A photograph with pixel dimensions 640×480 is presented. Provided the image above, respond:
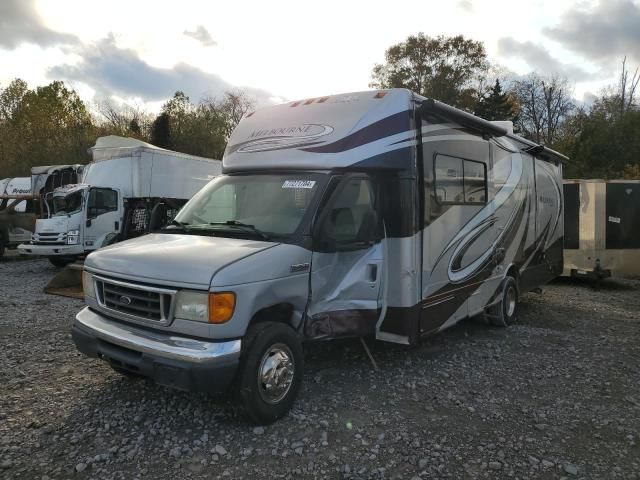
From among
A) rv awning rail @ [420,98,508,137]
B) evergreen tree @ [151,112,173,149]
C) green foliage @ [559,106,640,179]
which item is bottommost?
rv awning rail @ [420,98,508,137]

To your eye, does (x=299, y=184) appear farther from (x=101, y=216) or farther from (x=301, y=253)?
(x=101, y=216)

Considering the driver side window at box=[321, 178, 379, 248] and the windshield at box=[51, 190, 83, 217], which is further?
the windshield at box=[51, 190, 83, 217]

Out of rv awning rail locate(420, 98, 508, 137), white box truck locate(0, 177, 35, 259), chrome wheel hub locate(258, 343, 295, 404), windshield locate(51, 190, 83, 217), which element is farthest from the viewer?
white box truck locate(0, 177, 35, 259)

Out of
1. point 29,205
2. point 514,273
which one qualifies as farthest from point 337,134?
point 29,205

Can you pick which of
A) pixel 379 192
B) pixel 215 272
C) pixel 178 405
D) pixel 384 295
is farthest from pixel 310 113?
pixel 178 405

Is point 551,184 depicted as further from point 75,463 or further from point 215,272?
point 75,463

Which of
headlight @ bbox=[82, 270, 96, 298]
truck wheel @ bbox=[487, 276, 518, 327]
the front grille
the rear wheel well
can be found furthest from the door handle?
the front grille

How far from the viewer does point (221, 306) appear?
12.1ft

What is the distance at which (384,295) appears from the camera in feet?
17.0

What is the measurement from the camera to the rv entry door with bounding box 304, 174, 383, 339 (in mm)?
4512

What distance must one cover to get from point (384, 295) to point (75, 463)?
10.2 feet

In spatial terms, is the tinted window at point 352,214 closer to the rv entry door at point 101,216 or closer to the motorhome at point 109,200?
the motorhome at point 109,200

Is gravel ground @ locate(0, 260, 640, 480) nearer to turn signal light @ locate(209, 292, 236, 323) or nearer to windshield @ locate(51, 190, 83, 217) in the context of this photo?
turn signal light @ locate(209, 292, 236, 323)

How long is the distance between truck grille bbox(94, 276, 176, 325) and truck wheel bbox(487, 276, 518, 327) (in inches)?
211
